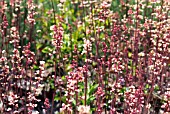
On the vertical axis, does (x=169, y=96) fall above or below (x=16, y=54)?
below

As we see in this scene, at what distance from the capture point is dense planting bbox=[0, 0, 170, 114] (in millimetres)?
3793

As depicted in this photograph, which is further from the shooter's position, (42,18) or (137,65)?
(42,18)

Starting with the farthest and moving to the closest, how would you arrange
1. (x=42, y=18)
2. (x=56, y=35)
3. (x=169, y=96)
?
1. (x=42, y=18)
2. (x=56, y=35)
3. (x=169, y=96)

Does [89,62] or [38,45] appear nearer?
[89,62]

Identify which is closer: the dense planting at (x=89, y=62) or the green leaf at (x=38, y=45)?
the dense planting at (x=89, y=62)

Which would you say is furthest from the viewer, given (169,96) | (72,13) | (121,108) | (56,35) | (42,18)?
(72,13)

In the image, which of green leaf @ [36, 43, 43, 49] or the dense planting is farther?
green leaf @ [36, 43, 43, 49]

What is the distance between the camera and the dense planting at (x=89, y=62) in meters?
3.79

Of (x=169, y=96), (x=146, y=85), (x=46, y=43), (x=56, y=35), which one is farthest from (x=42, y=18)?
(x=169, y=96)

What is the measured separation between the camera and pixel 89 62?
5250 mm

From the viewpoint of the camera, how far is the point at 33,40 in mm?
6453

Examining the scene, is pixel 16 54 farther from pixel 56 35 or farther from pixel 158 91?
pixel 158 91

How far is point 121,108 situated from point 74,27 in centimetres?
219

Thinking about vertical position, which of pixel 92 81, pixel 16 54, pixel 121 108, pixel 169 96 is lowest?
pixel 121 108
